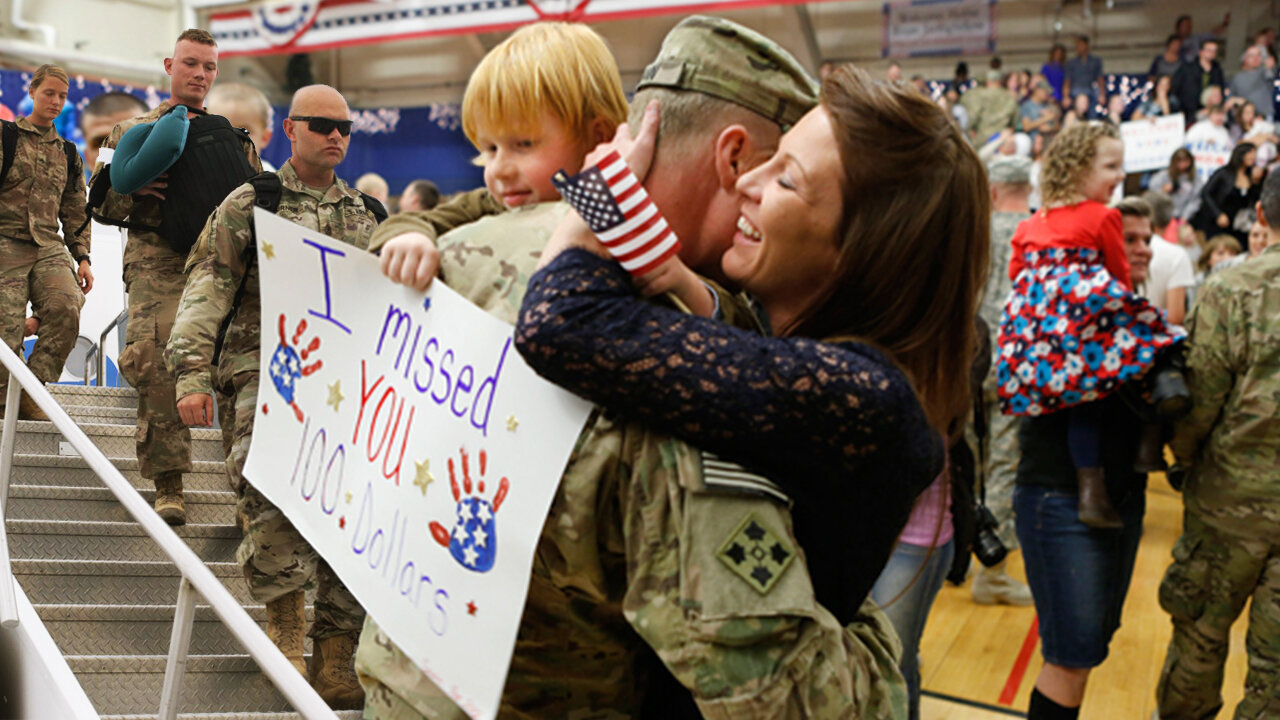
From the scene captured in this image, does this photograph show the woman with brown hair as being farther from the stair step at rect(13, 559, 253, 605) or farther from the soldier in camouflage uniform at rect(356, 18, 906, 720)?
the stair step at rect(13, 559, 253, 605)

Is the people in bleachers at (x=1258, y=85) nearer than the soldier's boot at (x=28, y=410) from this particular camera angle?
No

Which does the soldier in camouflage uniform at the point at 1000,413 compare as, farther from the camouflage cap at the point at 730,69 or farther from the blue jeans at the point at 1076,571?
the camouflage cap at the point at 730,69

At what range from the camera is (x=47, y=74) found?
4.06 ft

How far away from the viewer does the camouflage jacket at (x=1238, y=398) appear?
225 cm

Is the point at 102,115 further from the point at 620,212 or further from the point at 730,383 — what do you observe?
the point at 730,383

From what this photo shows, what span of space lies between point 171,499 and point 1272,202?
7.88 ft

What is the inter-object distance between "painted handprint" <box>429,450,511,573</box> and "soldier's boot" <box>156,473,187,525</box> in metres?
0.56

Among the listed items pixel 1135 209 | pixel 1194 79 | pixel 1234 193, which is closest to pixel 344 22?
pixel 1135 209

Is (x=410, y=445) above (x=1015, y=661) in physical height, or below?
above

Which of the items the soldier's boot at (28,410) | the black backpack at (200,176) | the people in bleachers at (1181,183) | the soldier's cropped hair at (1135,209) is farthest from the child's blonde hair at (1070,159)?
the people in bleachers at (1181,183)

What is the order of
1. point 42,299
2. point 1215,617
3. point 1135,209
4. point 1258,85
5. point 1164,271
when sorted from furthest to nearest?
point 1258,85 < point 1164,271 < point 1135,209 < point 1215,617 < point 42,299

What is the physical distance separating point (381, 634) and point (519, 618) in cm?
23

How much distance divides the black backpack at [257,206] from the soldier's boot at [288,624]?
1.01 feet

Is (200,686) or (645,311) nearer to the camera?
(645,311)
